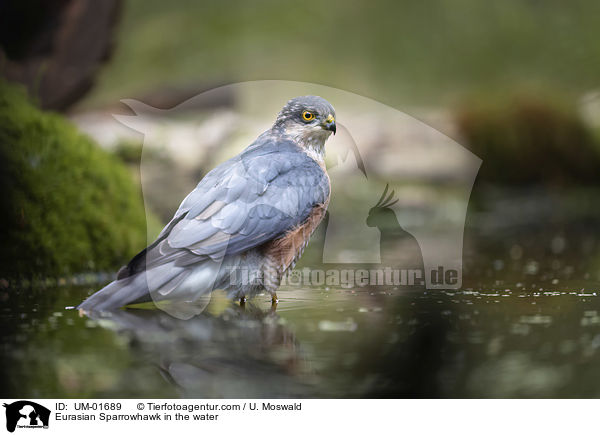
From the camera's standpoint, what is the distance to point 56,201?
12.7ft

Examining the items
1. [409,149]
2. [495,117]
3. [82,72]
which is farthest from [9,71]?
[495,117]

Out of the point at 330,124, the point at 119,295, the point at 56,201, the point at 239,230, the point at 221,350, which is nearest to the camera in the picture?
the point at 221,350

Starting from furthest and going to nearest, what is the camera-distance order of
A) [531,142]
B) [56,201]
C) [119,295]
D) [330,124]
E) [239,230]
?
[531,142]
[56,201]
[330,124]
[239,230]
[119,295]

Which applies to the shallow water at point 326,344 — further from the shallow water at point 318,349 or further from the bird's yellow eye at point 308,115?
the bird's yellow eye at point 308,115

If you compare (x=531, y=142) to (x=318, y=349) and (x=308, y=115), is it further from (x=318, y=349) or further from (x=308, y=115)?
(x=318, y=349)

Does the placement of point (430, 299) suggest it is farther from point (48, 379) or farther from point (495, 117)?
point (495, 117)

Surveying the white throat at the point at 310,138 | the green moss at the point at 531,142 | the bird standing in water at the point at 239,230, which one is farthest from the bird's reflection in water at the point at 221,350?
the green moss at the point at 531,142

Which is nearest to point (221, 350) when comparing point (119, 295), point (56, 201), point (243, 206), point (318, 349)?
point (318, 349)

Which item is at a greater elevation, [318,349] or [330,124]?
[330,124]

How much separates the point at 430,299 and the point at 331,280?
0.71m

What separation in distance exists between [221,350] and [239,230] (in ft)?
2.34

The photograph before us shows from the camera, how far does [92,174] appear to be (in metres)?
4.13

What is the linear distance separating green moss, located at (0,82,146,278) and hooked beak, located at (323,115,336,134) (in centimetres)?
147

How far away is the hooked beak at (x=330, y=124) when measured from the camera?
335cm
